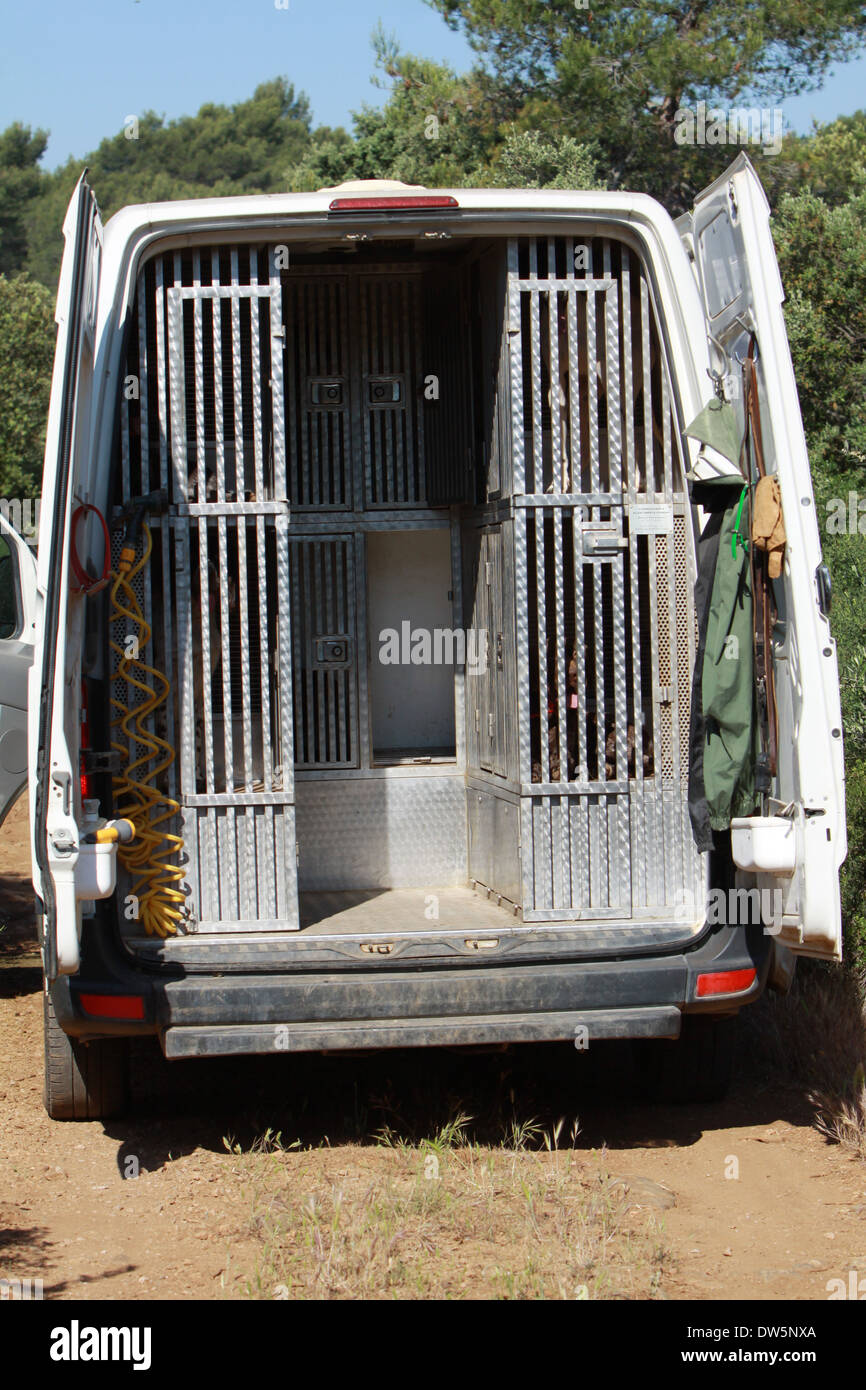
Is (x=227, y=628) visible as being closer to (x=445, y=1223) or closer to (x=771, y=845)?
(x=771, y=845)

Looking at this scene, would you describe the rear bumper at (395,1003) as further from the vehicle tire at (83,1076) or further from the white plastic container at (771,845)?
the vehicle tire at (83,1076)

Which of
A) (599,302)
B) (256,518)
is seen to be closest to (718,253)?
(599,302)

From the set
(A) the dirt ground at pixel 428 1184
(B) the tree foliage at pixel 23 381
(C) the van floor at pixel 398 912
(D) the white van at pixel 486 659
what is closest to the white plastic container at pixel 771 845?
(D) the white van at pixel 486 659

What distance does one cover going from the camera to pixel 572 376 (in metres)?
5.39

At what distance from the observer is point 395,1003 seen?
4836mm

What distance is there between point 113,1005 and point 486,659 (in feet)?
7.54

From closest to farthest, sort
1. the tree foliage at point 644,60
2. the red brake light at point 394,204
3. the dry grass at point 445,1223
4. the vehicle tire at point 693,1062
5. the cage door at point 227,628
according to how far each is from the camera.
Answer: the dry grass at point 445,1223
the red brake light at point 394,204
the cage door at point 227,628
the vehicle tire at point 693,1062
the tree foliage at point 644,60

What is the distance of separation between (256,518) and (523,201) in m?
1.40

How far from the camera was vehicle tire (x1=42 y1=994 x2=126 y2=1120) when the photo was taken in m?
5.42

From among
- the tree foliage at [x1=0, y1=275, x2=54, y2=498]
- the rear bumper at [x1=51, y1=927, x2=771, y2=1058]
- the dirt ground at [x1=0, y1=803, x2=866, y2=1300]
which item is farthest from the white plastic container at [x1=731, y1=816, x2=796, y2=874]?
the tree foliage at [x1=0, y1=275, x2=54, y2=498]

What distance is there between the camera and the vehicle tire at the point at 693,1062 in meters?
5.55

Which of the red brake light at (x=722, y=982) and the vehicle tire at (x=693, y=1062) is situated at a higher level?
the red brake light at (x=722, y=982)

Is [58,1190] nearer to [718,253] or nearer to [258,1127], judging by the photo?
[258,1127]

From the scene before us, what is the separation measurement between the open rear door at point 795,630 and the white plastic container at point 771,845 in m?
0.03
